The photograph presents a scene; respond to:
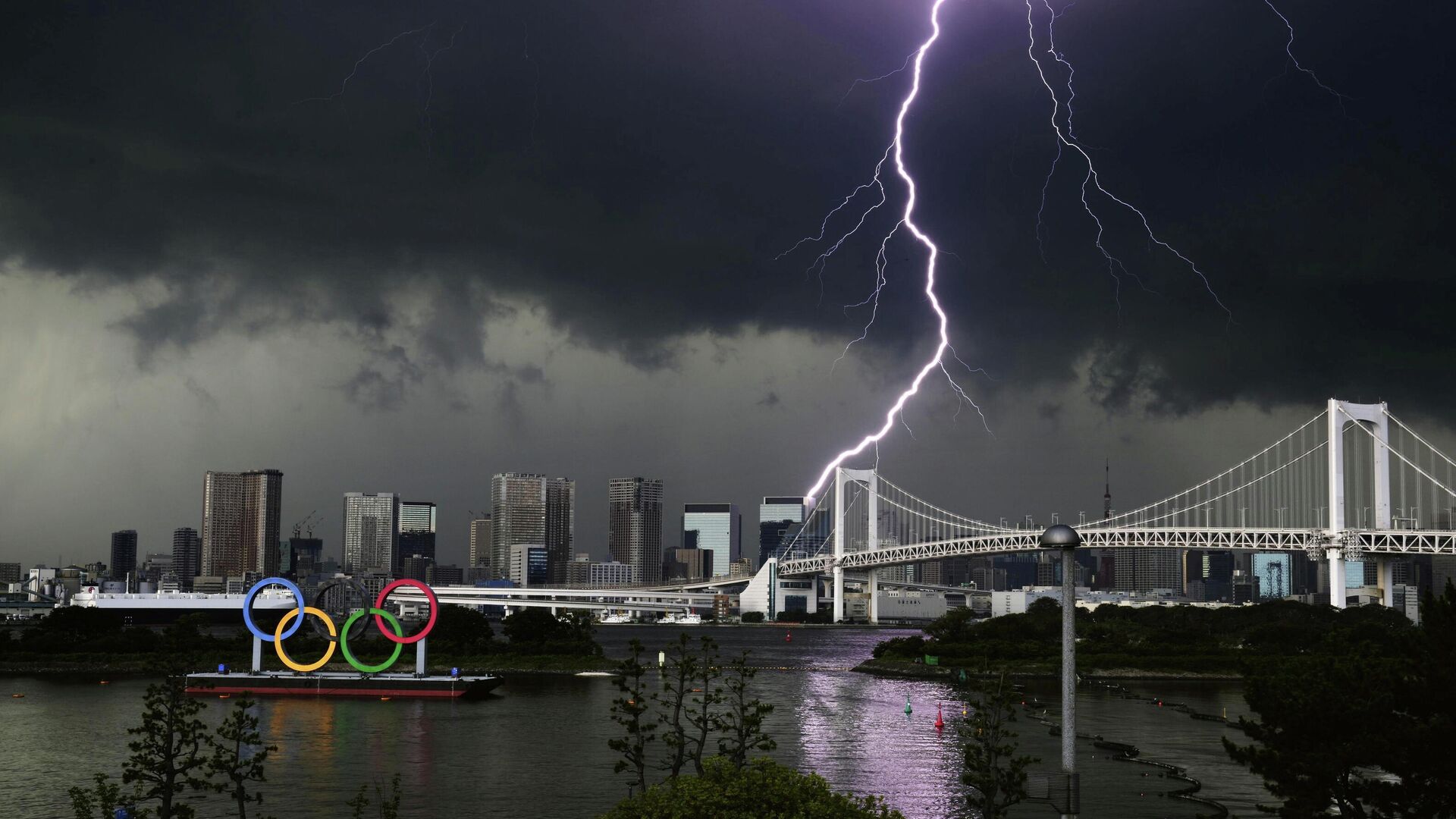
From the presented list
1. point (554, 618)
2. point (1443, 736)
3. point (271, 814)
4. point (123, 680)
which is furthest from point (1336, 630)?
point (554, 618)

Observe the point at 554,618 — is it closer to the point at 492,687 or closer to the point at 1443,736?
the point at 492,687

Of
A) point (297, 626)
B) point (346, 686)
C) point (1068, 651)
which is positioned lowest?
point (346, 686)

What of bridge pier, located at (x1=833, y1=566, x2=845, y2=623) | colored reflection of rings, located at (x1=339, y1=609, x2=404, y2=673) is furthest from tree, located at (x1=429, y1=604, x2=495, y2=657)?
bridge pier, located at (x1=833, y1=566, x2=845, y2=623)

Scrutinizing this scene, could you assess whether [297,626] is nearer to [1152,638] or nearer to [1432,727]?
[1432,727]

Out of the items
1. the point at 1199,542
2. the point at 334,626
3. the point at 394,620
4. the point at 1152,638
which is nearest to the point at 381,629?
the point at 394,620

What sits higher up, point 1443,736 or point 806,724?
point 1443,736

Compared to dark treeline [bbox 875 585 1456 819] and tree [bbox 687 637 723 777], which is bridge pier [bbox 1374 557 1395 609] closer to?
tree [bbox 687 637 723 777]
